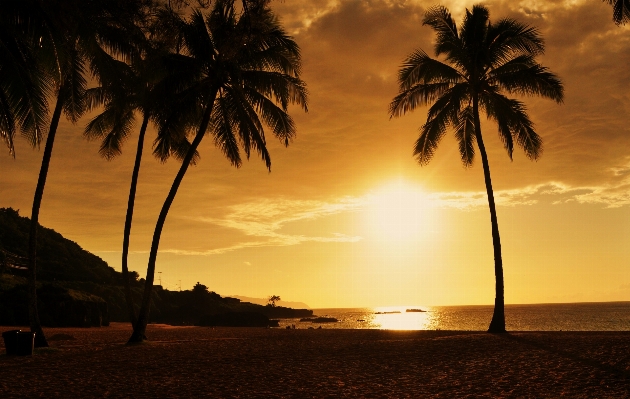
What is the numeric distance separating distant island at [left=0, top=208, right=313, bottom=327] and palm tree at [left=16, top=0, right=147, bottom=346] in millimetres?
23287

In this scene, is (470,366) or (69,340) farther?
(69,340)

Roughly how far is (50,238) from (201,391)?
7205cm

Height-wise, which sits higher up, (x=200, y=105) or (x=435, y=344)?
(x=200, y=105)

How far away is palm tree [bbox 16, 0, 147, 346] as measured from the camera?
12727 mm

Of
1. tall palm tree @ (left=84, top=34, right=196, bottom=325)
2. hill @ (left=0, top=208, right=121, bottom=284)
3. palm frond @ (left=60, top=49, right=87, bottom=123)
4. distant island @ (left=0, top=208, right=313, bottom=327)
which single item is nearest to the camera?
palm frond @ (left=60, top=49, right=87, bottom=123)

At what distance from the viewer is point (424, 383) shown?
37.8 ft

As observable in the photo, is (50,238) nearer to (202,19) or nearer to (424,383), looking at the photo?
(202,19)

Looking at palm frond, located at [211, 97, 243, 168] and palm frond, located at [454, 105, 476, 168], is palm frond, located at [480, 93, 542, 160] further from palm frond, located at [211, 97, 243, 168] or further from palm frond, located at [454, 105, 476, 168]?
palm frond, located at [211, 97, 243, 168]

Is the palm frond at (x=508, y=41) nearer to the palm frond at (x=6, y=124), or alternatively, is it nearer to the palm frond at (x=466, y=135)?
the palm frond at (x=466, y=135)

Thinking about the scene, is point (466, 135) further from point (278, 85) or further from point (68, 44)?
point (68, 44)

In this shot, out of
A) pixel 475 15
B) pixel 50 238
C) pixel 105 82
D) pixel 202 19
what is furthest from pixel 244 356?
pixel 50 238

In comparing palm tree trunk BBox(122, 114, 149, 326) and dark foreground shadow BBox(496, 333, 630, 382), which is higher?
palm tree trunk BBox(122, 114, 149, 326)

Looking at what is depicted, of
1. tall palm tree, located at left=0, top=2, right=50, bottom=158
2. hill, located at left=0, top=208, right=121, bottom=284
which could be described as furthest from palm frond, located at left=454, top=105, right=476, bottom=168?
hill, located at left=0, top=208, right=121, bottom=284

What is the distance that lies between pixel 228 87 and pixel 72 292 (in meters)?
26.7
